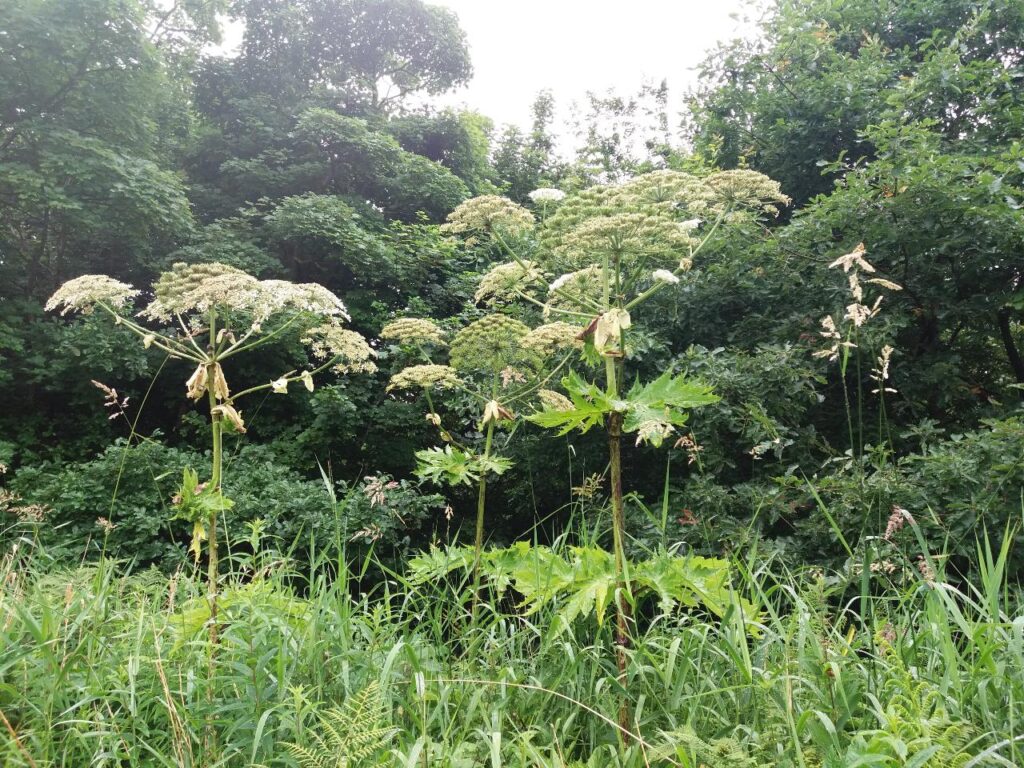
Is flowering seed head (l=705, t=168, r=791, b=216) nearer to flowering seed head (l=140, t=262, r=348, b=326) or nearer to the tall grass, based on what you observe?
the tall grass

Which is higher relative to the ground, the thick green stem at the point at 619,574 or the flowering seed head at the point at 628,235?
the flowering seed head at the point at 628,235

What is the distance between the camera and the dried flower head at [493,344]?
3078mm

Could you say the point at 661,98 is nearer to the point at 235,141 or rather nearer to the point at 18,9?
the point at 235,141

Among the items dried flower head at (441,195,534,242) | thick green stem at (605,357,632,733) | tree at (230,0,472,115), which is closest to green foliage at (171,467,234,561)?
thick green stem at (605,357,632,733)

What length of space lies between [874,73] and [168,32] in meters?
13.2

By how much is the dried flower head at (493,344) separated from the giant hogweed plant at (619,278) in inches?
10.1

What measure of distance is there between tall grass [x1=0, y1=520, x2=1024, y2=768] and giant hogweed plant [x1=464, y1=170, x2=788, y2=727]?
230mm

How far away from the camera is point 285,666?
203 cm

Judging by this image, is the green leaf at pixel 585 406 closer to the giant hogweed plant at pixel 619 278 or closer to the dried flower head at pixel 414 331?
the giant hogweed plant at pixel 619 278

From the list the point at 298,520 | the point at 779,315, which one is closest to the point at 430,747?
the point at 298,520

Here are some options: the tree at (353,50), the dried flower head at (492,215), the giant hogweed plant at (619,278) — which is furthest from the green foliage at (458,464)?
the tree at (353,50)

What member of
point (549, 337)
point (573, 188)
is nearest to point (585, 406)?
point (549, 337)

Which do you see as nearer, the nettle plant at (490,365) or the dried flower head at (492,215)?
the nettle plant at (490,365)

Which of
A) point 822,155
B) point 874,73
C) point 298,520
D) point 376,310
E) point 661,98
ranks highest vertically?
point 661,98
